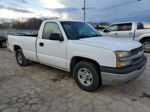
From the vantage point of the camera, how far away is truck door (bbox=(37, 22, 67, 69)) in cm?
372

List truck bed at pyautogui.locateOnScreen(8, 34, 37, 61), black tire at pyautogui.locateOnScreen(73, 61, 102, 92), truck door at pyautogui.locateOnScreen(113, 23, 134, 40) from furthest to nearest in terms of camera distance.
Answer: truck door at pyautogui.locateOnScreen(113, 23, 134, 40)
truck bed at pyautogui.locateOnScreen(8, 34, 37, 61)
black tire at pyautogui.locateOnScreen(73, 61, 102, 92)

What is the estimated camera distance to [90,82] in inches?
132

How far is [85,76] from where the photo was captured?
344 centimetres

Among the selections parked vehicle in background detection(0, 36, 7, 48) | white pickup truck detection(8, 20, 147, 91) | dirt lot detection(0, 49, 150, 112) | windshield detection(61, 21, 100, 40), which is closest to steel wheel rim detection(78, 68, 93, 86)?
white pickup truck detection(8, 20, 147, 91)

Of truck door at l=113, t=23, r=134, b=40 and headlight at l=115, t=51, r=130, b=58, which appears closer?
headlight at l=115, t=51, r=130, b=58

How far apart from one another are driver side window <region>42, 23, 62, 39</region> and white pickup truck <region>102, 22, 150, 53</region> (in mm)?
5721

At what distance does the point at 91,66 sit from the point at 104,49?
535 millimetres

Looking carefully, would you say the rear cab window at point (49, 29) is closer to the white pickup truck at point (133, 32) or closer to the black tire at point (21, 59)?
the black tire at point (21, 59)

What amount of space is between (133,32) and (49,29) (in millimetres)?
5766

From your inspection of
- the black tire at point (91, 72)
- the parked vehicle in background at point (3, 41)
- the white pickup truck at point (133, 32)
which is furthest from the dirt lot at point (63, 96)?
the parked vehicle in background at point (3, 41)

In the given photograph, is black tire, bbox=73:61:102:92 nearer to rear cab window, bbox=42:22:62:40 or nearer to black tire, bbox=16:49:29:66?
rear cab window, bbox=42:22:62:40

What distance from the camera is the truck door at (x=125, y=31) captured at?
823 cm

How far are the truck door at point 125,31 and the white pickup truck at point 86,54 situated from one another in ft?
15.4

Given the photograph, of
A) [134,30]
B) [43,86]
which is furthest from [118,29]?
[43,86]
